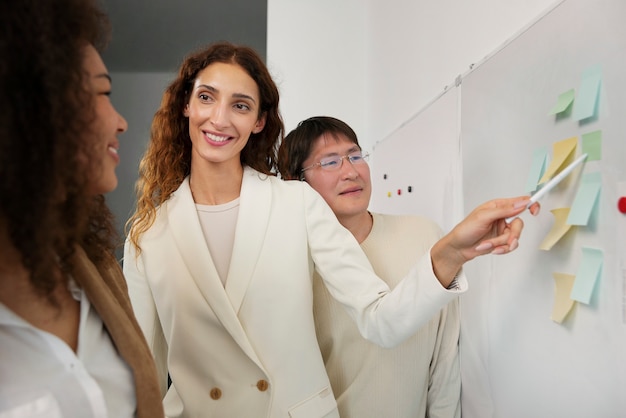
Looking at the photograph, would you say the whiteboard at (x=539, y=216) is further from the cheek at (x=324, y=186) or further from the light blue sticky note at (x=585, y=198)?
the cheek at (x=324, y=186)

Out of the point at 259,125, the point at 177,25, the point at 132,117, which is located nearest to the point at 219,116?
the point at 259,125

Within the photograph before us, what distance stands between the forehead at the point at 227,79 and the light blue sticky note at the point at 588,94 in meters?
0.75

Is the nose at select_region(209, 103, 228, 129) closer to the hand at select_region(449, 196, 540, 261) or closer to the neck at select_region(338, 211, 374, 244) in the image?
the neck at select_region(338, 211, 374, 244)

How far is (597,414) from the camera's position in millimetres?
856

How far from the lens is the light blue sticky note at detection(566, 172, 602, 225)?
0.85m

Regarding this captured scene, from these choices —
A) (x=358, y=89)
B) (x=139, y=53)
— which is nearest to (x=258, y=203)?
(x=358, y=89)

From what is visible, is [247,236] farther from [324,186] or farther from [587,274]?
[587,274]

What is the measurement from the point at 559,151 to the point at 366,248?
0.65 meters

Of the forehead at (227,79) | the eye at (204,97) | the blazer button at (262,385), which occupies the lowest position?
the blazer button at (262,385)

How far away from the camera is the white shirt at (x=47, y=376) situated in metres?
0.62

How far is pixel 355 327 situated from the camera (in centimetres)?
141

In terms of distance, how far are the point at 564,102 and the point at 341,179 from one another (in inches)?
26.3

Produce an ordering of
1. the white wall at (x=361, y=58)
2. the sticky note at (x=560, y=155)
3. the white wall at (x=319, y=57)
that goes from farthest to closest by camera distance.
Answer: the white wall at (x=319, y=57) → the white wall at (x=361, y=58) → the sticky note at (x=560, y=155)

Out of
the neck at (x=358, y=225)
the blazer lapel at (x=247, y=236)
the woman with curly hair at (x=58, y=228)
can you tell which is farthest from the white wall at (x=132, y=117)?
the woman with curly hair at (x=58, y=228)
